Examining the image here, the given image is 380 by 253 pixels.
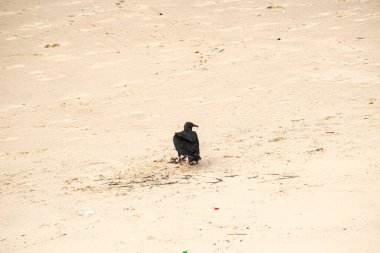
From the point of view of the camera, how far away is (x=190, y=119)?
11781 mm

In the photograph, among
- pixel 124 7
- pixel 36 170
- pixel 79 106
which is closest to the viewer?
pixel 36 170

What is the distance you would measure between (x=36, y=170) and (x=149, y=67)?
5.98m

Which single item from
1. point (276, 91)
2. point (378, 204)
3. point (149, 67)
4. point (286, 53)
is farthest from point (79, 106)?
point (378, 204)

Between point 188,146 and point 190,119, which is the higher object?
point 188,146

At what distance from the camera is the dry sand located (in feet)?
21.8

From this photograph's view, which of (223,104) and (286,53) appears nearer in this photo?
(223,104)

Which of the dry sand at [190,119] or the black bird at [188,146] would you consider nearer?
the dry sand at [190,119]

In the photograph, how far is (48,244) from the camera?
21.8ft

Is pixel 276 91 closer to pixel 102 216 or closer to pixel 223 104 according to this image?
pixel 223 104

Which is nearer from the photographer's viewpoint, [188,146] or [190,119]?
[188,146]

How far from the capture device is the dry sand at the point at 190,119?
6656 mm

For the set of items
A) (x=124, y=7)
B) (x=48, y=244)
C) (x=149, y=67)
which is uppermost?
(x=124, y=7)

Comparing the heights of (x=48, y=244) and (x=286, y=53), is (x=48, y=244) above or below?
below

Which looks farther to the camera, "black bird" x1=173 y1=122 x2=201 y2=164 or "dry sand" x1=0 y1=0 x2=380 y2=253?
"black bird" x1=173 y1=122 x2=201 y2=164
